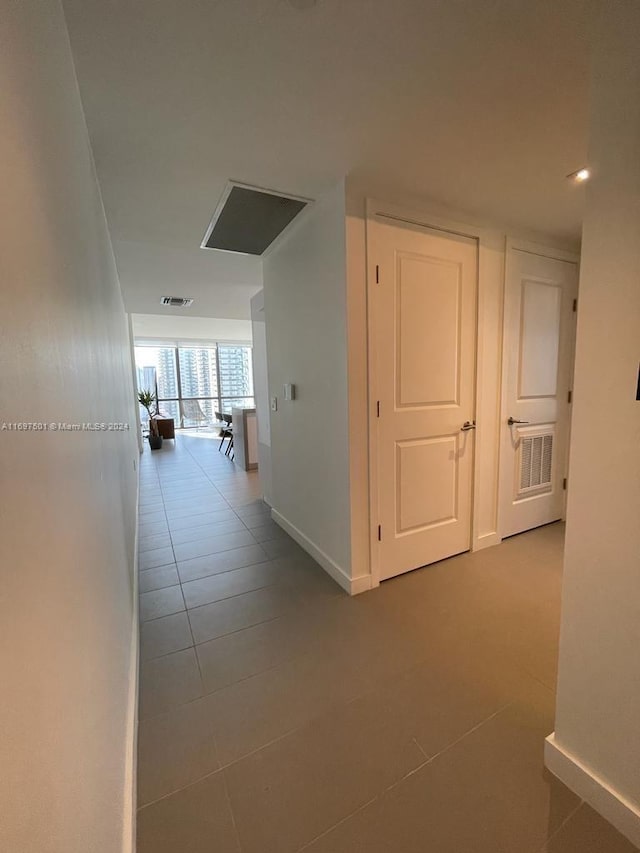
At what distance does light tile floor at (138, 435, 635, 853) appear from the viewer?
3.43ft

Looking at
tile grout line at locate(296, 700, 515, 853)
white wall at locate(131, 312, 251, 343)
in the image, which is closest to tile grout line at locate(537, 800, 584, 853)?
tile grout line at locate(296, 700, 515, 853)

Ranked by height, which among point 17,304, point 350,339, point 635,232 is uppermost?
point 635,232

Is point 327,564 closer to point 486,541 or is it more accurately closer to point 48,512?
point 486,541

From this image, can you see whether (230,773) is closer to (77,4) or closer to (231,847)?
(231,847)

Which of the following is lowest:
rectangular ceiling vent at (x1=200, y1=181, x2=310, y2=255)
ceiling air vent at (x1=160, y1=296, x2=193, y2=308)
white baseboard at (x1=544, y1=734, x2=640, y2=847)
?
white baseboard at (x1=544, y1=734, x2=640, y2=847)

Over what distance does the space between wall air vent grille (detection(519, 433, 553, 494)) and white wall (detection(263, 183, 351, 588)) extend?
5.19 ft

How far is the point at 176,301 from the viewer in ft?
15.6

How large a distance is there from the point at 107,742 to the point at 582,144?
281 cm

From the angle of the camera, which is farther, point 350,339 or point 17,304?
point 350,339

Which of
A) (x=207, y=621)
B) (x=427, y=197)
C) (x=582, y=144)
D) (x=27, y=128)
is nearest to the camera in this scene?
(x=27, y=128)

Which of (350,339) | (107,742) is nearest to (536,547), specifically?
(350,339)

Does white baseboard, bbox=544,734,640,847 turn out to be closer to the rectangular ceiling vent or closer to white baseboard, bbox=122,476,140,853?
white baseboard, bbox=122,476,140,853

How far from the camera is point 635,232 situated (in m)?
0.91

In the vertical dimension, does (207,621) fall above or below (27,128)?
below
